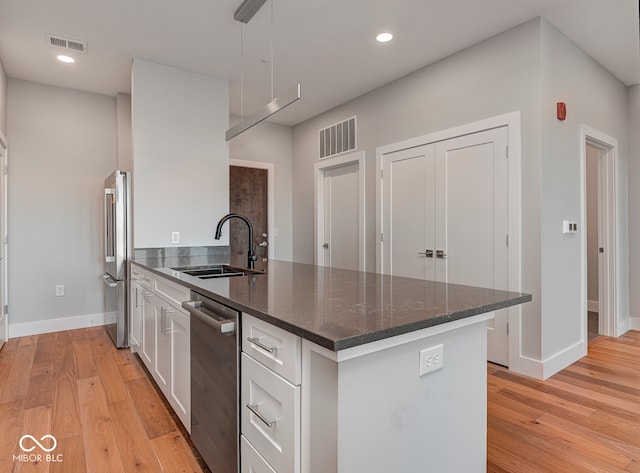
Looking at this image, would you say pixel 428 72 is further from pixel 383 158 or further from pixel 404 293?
pixel 404 293

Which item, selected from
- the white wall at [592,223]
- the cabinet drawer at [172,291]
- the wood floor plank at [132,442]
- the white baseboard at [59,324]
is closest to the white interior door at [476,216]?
the cabinet drawer at [172,291]

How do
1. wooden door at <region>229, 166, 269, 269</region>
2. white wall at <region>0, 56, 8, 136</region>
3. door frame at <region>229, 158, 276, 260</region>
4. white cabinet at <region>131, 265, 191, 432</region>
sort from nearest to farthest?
white cabinet at <region>131, 265, 191, 432</region> < white wall at <region>0, 56, 8, 136</region> < wooden door at <region>229, 166, 269, 269</region> < door frame at <region>229, 158, 276, 260</region>

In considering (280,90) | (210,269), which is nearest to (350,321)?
(210,269)

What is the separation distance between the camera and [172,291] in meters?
2.11

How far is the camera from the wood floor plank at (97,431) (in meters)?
1.77

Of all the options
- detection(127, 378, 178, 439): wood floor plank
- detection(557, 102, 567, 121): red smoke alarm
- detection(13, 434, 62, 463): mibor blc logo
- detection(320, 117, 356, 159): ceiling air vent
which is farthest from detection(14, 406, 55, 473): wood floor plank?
detection(557, 102, 567, 121): red smoke alarm

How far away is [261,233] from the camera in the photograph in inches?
210

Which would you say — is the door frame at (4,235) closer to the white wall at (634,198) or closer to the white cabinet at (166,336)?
the white cabinet at (166,336)

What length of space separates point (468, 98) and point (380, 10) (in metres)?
1.08

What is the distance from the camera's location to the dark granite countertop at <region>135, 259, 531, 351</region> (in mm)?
973

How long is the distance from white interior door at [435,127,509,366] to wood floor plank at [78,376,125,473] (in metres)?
2.77

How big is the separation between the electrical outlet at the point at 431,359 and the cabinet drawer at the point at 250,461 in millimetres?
578

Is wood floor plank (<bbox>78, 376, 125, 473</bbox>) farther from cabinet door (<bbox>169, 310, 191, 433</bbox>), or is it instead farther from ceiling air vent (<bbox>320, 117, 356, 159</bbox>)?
ceiling air vent (<bbox>320, 117, 356, 159</bbox>)

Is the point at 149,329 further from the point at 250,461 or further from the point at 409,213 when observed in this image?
the point at 409,213
